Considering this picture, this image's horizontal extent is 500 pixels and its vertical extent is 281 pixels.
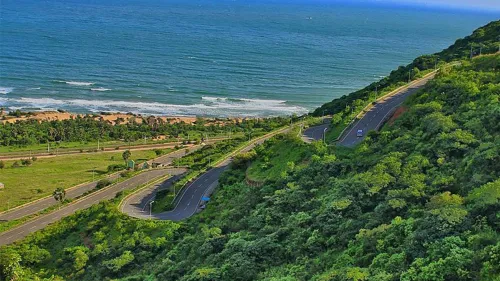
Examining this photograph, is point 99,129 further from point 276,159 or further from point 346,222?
point 346,222

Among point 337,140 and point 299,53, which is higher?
point 299,53

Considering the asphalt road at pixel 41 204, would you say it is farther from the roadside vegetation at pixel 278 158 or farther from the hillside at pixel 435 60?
the hillside at pixel 435 60

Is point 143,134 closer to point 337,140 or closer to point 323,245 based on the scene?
point 337,140

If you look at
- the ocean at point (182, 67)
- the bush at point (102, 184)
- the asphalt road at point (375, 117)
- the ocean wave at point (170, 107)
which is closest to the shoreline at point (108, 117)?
the ocean wave at point (170, 107)

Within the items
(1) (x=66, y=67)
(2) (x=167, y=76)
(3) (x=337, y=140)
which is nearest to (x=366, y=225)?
(3) (x=337, y=140)

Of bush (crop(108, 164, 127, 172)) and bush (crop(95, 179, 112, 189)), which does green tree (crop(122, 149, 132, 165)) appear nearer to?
bush (crop(108, 164, 127, 172))

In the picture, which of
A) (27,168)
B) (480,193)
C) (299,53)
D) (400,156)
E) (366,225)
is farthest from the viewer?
(299,53)
